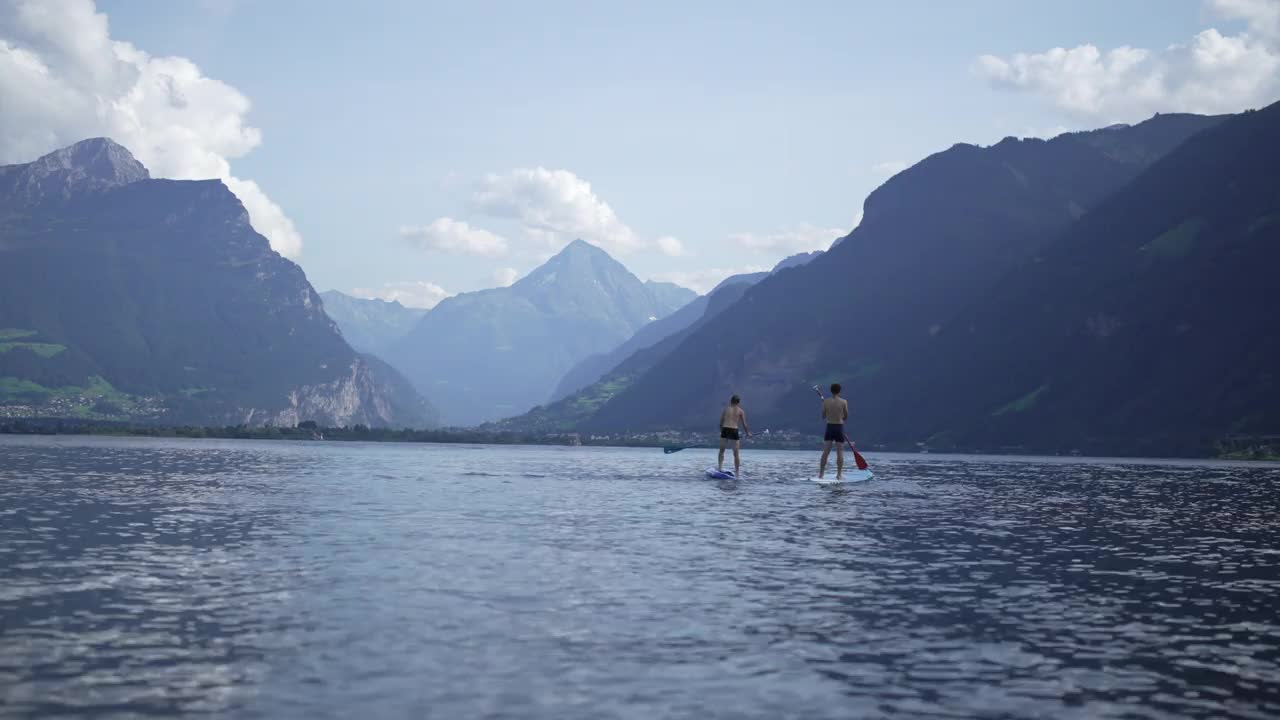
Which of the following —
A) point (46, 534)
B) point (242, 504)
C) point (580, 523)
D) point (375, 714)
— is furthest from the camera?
point (242, 504)

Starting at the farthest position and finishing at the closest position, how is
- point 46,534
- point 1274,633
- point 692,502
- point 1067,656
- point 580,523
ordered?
point 692,502 → point 580,523 → point 46,534 → point 1274,633 → point 1067,656

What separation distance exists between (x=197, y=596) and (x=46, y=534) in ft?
41.2

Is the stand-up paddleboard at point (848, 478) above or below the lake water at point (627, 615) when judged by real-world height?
above

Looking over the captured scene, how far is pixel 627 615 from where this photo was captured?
18812 mm

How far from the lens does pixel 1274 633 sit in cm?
1803

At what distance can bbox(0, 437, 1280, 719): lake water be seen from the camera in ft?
43.9

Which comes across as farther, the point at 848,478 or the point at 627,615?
the point at 848,478

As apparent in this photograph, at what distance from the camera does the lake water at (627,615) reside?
13391mm

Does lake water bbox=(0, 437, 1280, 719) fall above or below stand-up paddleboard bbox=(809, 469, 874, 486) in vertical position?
below

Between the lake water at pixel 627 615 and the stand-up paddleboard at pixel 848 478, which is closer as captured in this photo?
the lake water at pixel 627 615

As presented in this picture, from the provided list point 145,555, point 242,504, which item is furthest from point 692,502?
point 145,555

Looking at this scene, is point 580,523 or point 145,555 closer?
point 145,555

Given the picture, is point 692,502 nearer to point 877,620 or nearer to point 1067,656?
point 877,620

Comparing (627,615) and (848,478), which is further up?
(848,478)
